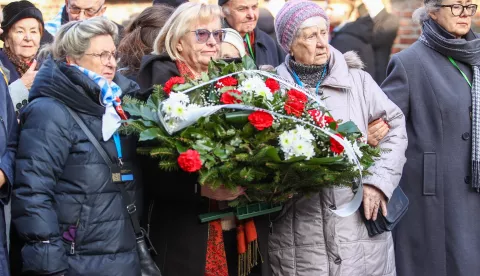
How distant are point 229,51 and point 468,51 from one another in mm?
1599

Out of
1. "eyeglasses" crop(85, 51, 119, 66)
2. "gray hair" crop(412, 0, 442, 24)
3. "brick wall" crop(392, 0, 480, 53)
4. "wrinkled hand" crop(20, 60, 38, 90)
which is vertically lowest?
"wrinkled hand" crop(20, 60, 38, 90)

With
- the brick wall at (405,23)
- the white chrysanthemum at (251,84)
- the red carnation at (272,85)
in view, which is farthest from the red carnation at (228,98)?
the brick wall at (405,23)

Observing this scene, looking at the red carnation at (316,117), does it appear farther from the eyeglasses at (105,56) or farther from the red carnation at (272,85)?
the eyeglasses at (105,56)

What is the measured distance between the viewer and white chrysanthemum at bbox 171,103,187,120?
159 inches

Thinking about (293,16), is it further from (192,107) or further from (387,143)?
(192,107)

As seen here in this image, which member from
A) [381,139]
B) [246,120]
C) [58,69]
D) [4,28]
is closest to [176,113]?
[246,120]

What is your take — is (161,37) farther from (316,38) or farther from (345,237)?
(345,237)

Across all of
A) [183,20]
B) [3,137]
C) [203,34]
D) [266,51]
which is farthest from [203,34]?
[266,51]

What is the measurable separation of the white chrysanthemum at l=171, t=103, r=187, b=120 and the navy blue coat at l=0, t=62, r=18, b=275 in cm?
86

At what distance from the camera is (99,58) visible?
4.47 meters

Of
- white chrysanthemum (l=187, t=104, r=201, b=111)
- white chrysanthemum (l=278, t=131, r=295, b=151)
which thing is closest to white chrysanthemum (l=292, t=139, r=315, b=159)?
white chrysanthemum (l=278, t=131, r=295, b=151)

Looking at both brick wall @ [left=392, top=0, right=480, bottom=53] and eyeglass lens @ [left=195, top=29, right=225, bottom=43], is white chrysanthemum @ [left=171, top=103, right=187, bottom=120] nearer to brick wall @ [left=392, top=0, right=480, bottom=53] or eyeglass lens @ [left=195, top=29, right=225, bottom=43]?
eyeglass lens @ [left=195, top=29, right=225, bottom=43]

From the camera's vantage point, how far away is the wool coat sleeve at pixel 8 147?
417 centimetres

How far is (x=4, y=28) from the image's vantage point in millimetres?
5652
